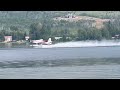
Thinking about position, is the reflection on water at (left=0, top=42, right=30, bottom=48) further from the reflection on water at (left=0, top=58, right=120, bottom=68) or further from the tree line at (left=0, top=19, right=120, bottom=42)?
the reflection on water at (left=0, top=58, right=120, bottom=68)

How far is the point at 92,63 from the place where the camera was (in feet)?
13.3

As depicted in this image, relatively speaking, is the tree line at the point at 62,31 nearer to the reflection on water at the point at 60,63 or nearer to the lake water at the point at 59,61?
the lake water at the point at 59,61

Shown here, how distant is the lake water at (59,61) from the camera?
379cm

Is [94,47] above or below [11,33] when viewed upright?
below

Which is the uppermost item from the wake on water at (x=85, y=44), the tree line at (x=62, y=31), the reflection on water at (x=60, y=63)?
the tree line at (x=62, y=31)

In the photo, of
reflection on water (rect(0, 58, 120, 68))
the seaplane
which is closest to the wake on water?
the seaplane

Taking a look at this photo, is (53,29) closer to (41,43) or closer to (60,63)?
(41,43)

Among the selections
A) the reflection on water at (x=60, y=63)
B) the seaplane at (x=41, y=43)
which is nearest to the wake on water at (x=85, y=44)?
the seaplane at (x=41, y=43)
